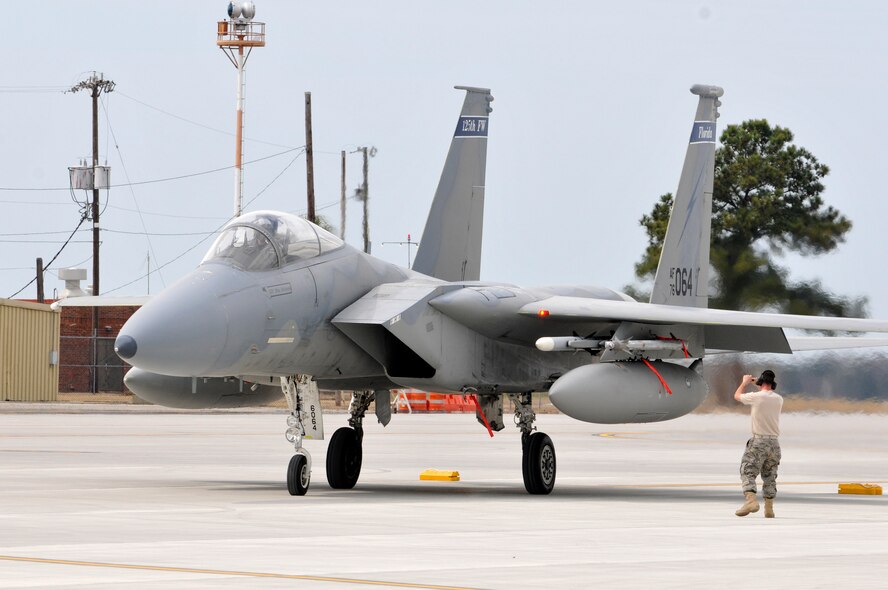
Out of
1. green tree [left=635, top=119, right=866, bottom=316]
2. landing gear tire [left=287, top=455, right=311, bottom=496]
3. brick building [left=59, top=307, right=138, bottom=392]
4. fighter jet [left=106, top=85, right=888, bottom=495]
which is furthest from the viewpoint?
brick building [left=59, top=307, right=138, bottom=392]

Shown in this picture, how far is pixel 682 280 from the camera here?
20281mm

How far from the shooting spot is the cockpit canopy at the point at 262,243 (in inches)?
640

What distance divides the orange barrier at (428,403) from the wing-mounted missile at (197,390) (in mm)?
33380

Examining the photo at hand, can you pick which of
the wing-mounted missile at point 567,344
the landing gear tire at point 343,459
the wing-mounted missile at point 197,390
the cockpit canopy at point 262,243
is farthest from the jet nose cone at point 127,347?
the wing-mounted missile at point 567,344

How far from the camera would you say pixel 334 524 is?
13.4m

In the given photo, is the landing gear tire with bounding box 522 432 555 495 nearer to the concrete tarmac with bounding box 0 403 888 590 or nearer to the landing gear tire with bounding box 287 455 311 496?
the concrete tarmac with bounding box 0 403 888 590

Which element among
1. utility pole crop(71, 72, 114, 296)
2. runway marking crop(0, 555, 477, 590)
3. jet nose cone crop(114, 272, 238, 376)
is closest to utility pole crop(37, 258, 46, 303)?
utility pole crop(71, 72, 114, 296)

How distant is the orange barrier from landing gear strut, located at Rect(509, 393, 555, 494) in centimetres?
3458

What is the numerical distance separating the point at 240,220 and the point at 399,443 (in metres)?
16.0

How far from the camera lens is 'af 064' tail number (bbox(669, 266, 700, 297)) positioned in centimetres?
2012

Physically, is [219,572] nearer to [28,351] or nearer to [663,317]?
[663,317]

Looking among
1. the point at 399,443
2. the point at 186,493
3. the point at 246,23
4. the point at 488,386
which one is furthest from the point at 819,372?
the point at 246,23

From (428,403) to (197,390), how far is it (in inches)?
1392

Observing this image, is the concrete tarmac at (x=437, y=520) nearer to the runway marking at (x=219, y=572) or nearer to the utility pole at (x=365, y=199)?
the runway marking at (x=219, y=572)
